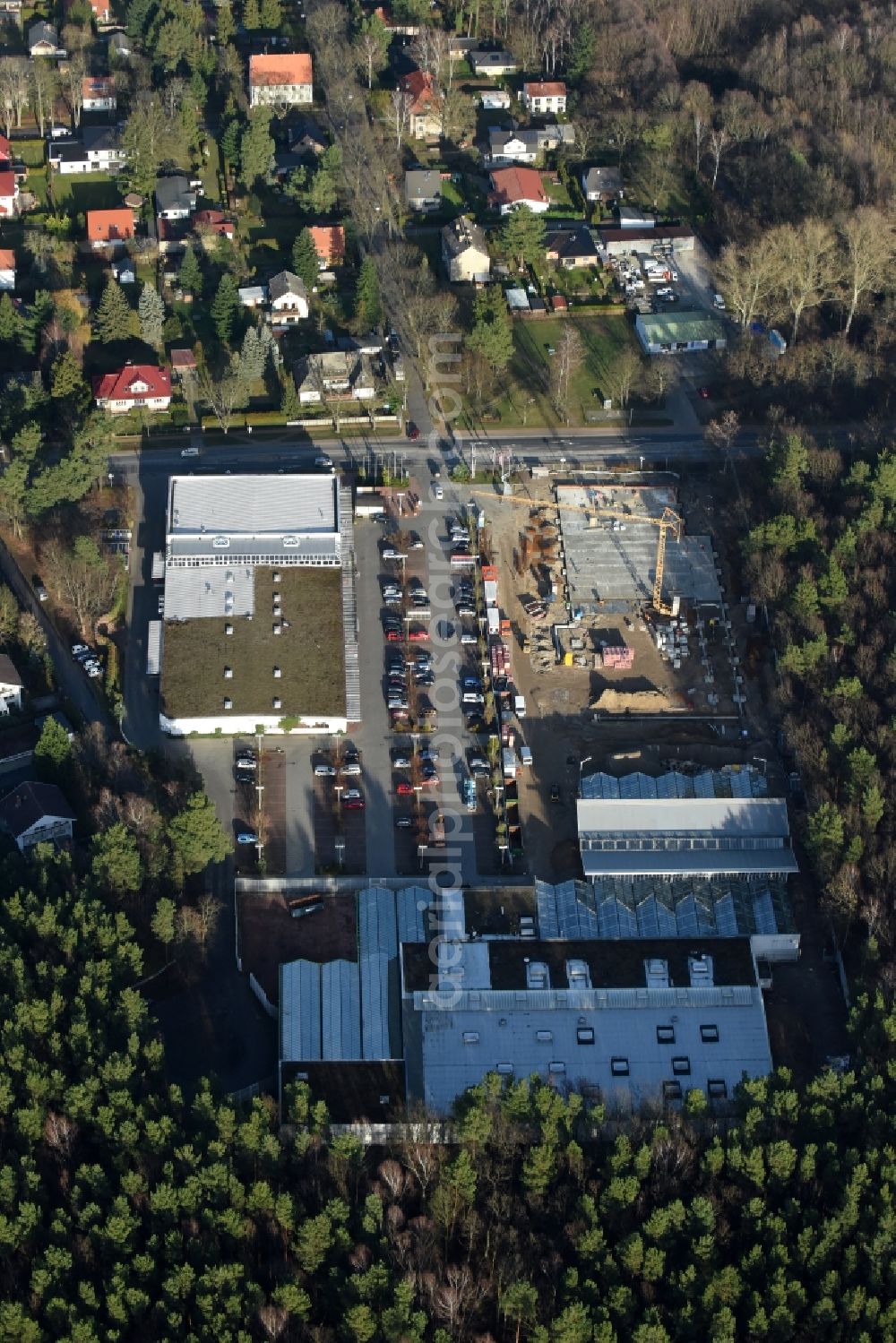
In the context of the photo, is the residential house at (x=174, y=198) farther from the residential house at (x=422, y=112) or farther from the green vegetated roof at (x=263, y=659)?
the green vegetated roof at (x=263, y=659)

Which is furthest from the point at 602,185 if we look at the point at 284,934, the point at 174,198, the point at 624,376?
the point at 284,934

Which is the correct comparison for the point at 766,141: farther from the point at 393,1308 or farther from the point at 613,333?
the point at 393,1308

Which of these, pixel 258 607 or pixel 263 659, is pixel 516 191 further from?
pixel 263 659

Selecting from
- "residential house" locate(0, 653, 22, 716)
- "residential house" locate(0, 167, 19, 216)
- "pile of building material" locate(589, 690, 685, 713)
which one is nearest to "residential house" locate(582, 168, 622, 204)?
"residential house" locate(0, 167, 19, 216)

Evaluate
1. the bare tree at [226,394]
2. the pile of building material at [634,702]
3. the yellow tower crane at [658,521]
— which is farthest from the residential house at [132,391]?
the pile of building material at [634,702]

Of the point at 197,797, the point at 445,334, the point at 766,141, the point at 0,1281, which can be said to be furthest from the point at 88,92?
the point at 0,1281

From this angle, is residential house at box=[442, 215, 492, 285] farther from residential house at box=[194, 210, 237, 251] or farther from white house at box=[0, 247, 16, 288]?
white house at box=[0, 247, 16, 288]
